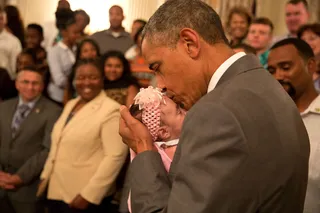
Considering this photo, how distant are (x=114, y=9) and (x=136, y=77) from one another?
40.2 inches

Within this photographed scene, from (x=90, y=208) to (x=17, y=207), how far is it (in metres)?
0.57

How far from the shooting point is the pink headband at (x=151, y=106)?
5.70ft

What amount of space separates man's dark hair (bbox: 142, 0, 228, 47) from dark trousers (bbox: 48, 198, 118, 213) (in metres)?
1.92

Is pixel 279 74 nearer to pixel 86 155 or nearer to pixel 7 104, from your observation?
pixel 86 155

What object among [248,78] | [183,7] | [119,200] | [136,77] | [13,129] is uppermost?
[183,7]

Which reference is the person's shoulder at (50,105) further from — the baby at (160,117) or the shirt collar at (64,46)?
the baby at (160,117)

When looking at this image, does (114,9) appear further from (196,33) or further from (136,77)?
(196,33)

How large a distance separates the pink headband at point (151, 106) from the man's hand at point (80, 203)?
1.29 meters

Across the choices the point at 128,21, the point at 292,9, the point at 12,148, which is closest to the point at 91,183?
the point at 12,148

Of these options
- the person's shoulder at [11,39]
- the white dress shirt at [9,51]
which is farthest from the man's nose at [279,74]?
the person's shoulder at [11,39]

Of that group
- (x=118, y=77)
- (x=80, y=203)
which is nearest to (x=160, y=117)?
(x=80, y=203)

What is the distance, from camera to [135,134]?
1384mm

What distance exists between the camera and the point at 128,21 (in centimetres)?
283

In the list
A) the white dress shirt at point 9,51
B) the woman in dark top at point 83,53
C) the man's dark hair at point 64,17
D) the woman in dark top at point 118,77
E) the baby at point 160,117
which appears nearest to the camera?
the baby at point 160,117
